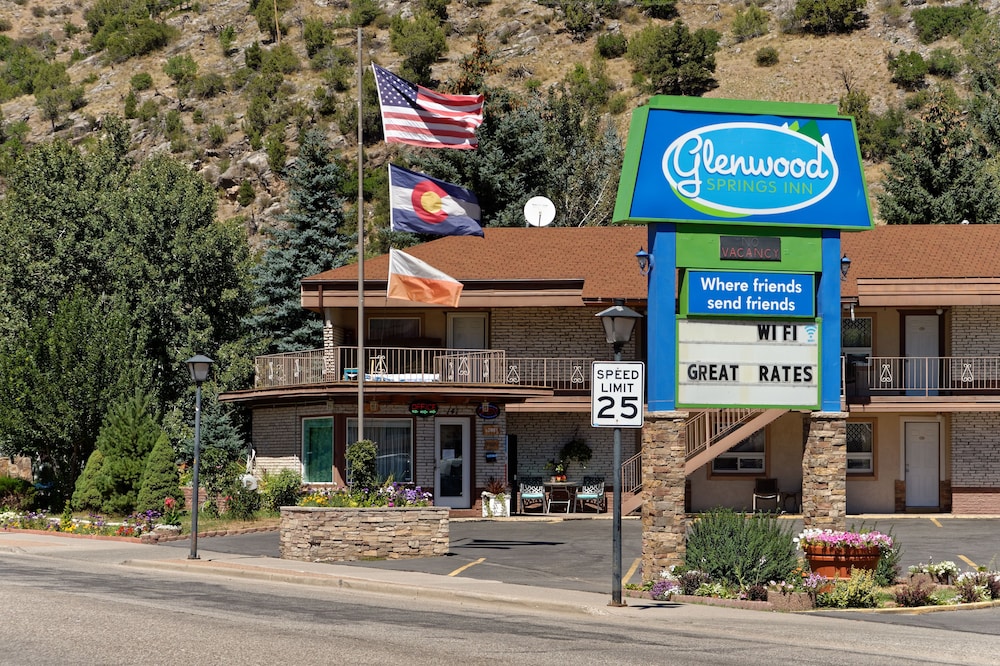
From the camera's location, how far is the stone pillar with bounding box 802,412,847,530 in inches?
906

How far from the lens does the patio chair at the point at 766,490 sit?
3808 cm

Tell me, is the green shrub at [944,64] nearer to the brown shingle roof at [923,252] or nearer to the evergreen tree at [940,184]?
the evergreen tree at [940,184]

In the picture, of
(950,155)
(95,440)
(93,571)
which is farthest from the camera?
(950,155)

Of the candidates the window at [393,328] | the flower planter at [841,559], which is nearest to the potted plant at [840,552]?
the flower planter at [841,559]

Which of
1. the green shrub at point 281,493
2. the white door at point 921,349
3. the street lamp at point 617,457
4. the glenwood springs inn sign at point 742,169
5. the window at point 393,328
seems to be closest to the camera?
the street lamp at point 617,457

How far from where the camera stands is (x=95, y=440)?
41875mm

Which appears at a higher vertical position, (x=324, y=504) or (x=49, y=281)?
(x=49, y=281)

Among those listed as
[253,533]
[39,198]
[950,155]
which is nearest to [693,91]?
[950,155]

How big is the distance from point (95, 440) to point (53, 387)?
2306 mm

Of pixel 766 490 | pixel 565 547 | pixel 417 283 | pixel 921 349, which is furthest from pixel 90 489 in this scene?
pixel 921 349

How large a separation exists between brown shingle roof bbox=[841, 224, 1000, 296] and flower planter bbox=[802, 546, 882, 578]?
15349mm

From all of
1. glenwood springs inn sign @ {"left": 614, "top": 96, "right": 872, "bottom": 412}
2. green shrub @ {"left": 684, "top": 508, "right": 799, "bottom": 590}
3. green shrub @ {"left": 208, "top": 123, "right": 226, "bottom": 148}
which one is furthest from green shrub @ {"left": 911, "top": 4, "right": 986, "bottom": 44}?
green shrub @ {"left": 684, "top": 508, "right": 799, "bottom": 590}

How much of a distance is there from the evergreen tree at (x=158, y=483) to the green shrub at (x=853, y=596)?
2047 cm

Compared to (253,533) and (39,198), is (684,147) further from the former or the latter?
(39,198)
